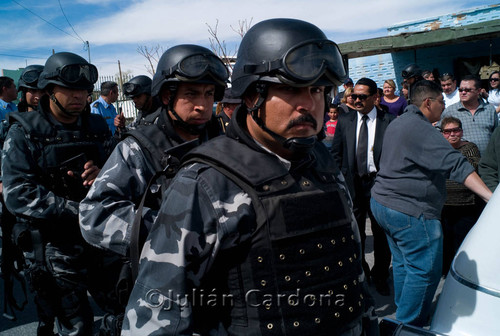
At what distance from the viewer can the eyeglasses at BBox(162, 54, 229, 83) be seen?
2570 mm

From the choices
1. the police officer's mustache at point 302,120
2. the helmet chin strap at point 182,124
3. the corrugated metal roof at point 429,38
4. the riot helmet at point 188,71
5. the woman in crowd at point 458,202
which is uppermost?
the corrugated metal roof at point 429,38

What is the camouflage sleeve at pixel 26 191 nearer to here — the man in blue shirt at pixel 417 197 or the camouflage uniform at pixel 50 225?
the camouflage uniform at pixel 50 225

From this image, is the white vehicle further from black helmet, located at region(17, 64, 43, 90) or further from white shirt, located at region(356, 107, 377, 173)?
black helmet, located at region(17, 64, 43, 90)

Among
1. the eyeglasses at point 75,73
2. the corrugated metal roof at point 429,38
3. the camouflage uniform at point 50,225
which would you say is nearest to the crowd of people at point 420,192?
the camouflage uniform at point 50,225

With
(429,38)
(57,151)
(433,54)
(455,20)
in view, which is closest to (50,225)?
(57,151)

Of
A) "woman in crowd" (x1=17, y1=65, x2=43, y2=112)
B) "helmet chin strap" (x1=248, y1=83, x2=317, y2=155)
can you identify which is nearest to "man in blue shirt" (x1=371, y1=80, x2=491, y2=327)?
"helmet chin strap" (x1=248, y1=83, x2=317, y2=155)

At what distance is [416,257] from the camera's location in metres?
3.26

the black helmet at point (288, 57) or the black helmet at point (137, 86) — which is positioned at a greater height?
the black helmet at point (288, 57)

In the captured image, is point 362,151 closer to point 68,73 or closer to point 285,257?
point 68,73

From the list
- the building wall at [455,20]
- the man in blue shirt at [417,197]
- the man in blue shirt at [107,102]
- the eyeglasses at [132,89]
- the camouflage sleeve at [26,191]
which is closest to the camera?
the camouflage sleeve at [26,191]

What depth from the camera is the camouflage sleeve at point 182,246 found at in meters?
1.30

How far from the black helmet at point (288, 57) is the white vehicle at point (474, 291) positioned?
0.81m

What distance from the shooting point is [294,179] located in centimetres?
155

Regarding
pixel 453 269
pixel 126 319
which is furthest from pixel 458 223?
pixel 126 319
